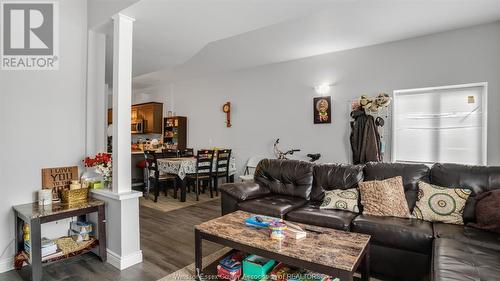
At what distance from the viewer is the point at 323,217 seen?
Answer: 2559 millimetres

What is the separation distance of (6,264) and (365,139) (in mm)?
4436

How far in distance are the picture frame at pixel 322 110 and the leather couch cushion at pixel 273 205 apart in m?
2.11

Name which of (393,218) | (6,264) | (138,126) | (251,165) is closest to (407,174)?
(393,218)

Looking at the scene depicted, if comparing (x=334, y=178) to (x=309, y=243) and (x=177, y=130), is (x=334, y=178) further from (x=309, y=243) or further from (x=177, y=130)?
(x=177, y=130)

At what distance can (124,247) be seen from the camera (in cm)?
243

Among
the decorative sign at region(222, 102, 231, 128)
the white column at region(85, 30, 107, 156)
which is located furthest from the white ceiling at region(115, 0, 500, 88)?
the decorative sign at region(222, 102, 231, 128)

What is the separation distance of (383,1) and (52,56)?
3.52 metres

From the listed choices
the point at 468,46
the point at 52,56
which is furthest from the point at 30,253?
the point at 468,46

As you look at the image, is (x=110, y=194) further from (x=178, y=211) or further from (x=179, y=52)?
(x=179, y=52)

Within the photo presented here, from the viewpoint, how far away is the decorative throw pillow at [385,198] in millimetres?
2518

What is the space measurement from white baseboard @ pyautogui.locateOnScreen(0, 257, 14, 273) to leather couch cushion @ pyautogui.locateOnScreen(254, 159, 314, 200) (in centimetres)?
260

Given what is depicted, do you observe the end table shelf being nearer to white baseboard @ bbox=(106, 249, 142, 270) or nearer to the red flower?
white baseboard @ bbox=(106, 249, 142, 270)

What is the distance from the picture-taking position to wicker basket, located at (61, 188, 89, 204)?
2.47 m

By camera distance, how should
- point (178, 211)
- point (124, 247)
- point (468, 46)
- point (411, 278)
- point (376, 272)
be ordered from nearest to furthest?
point (411, 278) < point (376, 272) < point (124, 247) < point (468, 46) < point (178, 211)
